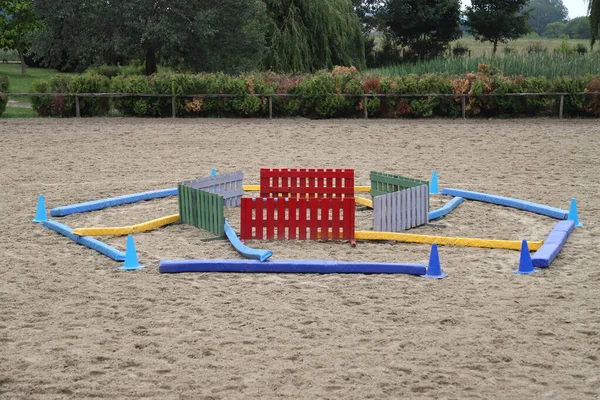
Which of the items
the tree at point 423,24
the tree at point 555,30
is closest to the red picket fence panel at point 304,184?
the tree at point 423,24

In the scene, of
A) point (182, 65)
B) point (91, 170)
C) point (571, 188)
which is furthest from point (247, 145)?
point (182, 65)

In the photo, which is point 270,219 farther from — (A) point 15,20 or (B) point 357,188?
(A) point 15,20

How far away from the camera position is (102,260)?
9.04 m

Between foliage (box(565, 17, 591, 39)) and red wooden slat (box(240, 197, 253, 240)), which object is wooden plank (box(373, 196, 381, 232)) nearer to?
red wooden slat (box(240, 197, 253, 240))

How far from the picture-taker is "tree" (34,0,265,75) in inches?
1136

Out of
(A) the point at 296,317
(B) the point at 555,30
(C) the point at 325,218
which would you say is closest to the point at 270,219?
(C) the point at 325,218

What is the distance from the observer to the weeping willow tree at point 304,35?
32219 millimetres

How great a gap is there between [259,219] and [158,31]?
20319mm

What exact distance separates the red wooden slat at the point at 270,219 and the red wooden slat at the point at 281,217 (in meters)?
0.07

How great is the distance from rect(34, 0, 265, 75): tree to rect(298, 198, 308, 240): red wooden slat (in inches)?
784

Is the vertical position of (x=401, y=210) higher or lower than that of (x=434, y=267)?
higher

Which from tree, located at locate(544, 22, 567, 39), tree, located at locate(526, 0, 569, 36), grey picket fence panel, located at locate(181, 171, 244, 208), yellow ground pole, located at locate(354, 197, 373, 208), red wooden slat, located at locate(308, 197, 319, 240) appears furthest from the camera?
tree, located at locate(526, 0, 569, 36)

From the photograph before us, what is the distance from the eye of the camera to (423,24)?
49500 mm

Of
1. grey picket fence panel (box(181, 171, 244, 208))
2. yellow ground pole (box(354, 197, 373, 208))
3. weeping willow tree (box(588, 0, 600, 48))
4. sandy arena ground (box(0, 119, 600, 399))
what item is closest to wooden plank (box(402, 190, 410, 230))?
sandy arena ground (box(0, 119, 600, 399))
